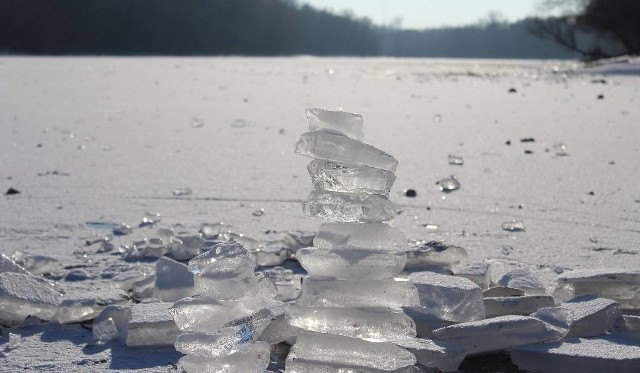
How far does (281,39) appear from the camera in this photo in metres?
82.3

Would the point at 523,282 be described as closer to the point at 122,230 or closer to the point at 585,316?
the point at 585,316

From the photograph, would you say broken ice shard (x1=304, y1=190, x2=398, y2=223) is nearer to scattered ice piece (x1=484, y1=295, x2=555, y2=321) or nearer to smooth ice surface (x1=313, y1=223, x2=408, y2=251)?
smooth ice surface (x1=313, y1=223, x2=408, y2=251)

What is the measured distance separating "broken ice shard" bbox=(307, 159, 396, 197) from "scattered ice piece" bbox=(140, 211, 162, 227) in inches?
74.8

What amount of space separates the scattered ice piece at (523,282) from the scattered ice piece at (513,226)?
98 cm

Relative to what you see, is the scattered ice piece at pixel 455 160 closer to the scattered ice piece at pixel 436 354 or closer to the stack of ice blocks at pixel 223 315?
the scattered ice piece at pixel 436 354

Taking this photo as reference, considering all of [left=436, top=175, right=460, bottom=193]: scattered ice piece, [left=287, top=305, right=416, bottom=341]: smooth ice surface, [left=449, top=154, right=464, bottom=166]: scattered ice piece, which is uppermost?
[left=287, top=305, right=416, bottom=341]: smooth ice surface

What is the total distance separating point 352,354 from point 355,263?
17 centimetres

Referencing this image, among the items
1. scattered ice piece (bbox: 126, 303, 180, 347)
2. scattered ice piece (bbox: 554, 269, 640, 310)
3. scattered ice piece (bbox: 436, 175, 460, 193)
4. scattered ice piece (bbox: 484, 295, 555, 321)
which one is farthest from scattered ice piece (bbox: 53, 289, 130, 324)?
scattered ice piece (bbox: 436, 175, 460, 193)

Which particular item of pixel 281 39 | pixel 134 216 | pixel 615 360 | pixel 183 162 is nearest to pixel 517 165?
pixel 183 162

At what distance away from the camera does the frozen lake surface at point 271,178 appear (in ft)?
9.75

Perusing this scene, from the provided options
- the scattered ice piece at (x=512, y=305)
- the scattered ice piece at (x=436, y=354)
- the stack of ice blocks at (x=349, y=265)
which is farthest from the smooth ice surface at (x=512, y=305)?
the stack of ice blocks at (x=349, y=265)

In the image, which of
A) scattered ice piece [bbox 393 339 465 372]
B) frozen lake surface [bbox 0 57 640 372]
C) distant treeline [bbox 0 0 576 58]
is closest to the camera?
scattered ice piece [bbox 393 339 465 372]

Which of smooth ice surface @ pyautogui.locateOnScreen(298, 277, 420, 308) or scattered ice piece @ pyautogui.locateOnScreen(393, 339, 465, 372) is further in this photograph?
scattered ice piece @ pyautogui.locateOnScreen(393, 339, 465, 372)

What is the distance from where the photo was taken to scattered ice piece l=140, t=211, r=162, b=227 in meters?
3.54
